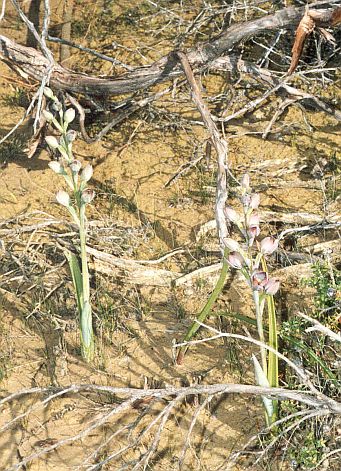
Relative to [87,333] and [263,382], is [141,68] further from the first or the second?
[263,382]

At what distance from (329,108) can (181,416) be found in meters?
2.20

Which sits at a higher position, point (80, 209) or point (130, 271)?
point (80, 209)

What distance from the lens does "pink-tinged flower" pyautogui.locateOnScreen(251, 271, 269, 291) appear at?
9.11ft

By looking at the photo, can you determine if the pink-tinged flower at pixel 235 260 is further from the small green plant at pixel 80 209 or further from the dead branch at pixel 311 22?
the dead branch at pixel 311 22

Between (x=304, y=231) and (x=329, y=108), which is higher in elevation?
(x=329, y=108)

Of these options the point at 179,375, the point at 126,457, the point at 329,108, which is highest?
the point at 329,108

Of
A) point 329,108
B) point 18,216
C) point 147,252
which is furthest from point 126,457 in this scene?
point 329,108

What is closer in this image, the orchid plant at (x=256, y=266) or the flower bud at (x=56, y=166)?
the orchid plant at (x=256, y=266)

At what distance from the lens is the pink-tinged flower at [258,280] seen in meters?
2.78

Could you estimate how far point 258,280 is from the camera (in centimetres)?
279

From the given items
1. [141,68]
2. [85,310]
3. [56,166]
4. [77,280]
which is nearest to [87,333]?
[85,310]

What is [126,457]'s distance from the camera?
10.1ft

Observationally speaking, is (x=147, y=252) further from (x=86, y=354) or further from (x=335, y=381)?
(x=335, y=381)

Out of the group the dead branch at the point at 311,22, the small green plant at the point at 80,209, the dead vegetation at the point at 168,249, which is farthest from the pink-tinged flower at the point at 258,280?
the dead branch at the point at 311,22
